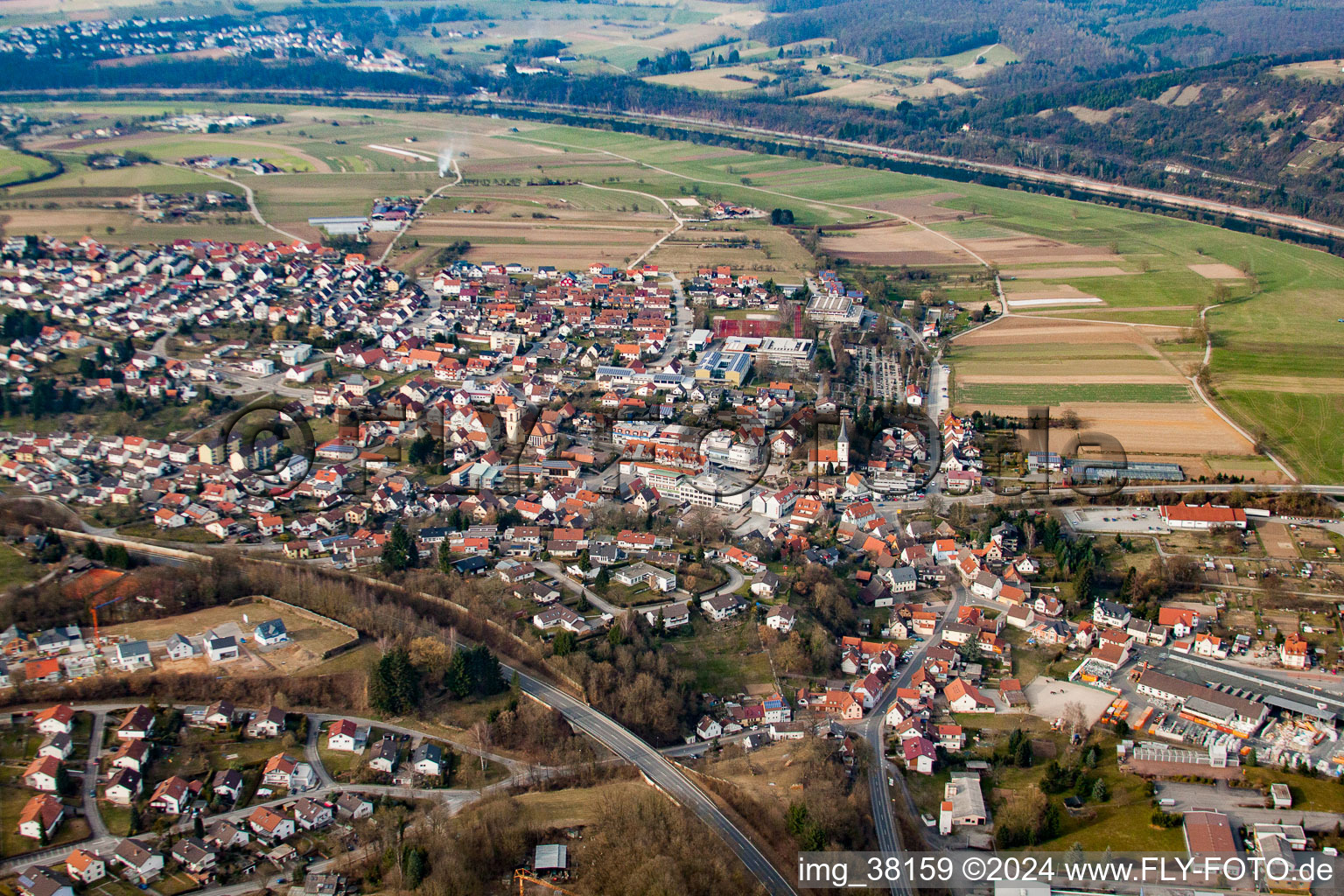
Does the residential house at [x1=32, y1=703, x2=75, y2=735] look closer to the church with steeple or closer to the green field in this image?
the church with steeple

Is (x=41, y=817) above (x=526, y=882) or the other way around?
the other way around

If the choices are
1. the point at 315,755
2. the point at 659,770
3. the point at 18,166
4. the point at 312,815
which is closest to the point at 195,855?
the point at 312,815

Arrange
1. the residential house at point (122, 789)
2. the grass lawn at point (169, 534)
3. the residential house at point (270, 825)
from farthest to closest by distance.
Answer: the grass lawn at point (169, 534) → the residential house at point (122, 789) → the residential house at point (270, 825)

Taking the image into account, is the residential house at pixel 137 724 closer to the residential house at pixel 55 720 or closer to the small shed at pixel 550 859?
the residential house at pixel 55 720

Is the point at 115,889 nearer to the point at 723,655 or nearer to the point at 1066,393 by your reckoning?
the point at 723,655

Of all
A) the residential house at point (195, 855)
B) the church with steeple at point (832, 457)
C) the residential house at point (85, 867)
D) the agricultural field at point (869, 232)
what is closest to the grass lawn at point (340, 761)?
the residential house at point (195, 855)

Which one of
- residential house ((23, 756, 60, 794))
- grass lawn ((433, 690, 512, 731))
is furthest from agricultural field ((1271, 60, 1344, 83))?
residential house ((23, 756, 60, 794))
